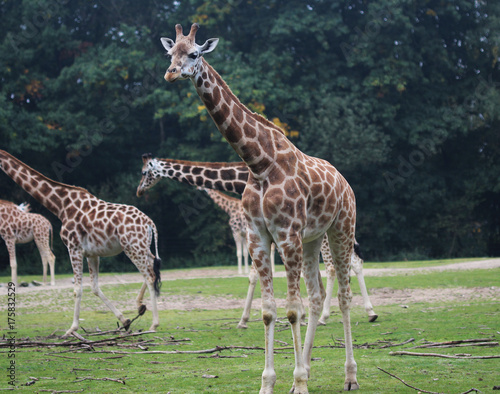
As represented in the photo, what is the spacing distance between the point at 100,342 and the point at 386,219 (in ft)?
69.7

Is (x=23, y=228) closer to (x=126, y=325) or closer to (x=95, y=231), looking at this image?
(x=95, y=231)

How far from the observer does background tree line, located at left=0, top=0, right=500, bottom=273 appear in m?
25.7

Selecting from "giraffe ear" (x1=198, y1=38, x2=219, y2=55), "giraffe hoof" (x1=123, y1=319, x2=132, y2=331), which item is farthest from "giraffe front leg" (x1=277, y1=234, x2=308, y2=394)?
"giraffe hoof" (x1=123, y1=319, x2=132, y2=331)

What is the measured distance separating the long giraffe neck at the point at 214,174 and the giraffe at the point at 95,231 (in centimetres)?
101

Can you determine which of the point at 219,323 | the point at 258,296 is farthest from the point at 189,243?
the point at 219,323

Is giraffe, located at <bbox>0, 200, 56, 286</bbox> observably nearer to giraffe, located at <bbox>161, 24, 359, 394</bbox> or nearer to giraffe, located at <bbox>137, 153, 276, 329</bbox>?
giraffe, located at <bbox>137, 153, 276, 329</bbox>

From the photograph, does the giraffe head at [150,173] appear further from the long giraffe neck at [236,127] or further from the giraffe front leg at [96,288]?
the long giraffe neck at [236,127]

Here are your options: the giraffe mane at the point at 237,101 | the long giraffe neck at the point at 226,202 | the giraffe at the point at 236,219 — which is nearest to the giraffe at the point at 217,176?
the giraffe mane at the point at 237,101

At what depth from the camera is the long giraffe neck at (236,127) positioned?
544cm

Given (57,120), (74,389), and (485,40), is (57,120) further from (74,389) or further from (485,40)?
(74,389)

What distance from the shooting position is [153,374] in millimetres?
5973

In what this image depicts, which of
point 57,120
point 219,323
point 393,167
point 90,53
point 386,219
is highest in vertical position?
point 90,53

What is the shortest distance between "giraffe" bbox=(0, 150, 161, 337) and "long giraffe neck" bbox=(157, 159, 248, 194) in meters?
1.01

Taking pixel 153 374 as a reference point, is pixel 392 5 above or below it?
above
